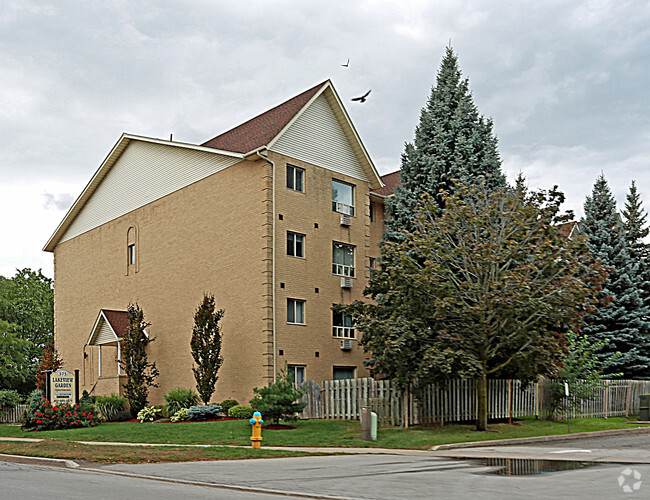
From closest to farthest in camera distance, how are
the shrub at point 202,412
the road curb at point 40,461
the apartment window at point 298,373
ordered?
the road curb at point 40,461 < the shrub at point 202,412 < the apartment window at point 298,373

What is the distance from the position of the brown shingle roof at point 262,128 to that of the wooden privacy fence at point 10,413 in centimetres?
1855

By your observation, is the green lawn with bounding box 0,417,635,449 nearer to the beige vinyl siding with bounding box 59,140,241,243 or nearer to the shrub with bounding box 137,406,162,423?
the shrub with bounding box 137,406,162,423

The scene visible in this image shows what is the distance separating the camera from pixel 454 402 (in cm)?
2453

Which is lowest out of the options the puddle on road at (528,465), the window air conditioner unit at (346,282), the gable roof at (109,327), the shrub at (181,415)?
the shrub at (181,415)

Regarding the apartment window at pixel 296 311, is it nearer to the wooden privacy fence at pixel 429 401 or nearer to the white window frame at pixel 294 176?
the wooden privacy fence at pixel 429 401

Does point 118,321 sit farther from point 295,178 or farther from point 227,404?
point 295,178

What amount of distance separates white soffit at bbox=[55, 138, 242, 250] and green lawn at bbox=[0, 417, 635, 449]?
40.6 feet

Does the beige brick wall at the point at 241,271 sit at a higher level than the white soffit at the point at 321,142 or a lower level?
lower

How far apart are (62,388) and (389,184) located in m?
21.6

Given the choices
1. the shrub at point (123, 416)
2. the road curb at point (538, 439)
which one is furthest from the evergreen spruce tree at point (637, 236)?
the shrub at point (123, 416)

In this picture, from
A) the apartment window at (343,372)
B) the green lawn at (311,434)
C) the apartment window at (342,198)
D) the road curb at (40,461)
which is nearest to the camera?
the road curb at (40,461)

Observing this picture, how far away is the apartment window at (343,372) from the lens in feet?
103

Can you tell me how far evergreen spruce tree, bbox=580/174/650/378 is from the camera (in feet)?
119

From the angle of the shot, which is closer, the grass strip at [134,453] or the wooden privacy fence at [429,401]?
the grass strip at [134,453]
